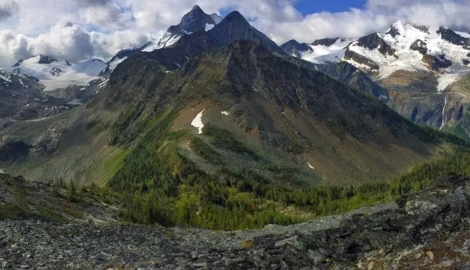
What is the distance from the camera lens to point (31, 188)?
10012cm

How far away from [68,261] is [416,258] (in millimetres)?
27270

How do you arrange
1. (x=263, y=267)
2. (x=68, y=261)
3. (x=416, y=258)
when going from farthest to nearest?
(x=68, y=261), (x=263, y=267), (x=416, y=258)

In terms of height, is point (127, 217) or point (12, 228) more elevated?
point (12, 228)

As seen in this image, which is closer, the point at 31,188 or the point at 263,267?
the point at 263,267

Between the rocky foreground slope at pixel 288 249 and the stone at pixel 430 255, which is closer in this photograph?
the stone at pixel 430 255

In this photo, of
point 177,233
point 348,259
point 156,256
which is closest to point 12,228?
point 156,256

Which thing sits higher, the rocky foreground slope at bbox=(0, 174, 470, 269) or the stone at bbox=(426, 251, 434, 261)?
the stone at bbox=(426, 251, 434, 261)

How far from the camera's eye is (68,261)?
132 ft

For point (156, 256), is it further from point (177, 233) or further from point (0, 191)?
point (0, 191)

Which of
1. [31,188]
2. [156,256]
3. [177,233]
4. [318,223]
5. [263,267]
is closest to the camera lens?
[263,267]

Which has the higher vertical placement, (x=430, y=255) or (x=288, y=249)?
(x=430, y=255)

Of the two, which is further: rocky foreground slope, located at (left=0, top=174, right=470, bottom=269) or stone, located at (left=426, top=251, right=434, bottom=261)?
rocky foreground slope, located at (left=0, top=174, right=470, bottom=269)

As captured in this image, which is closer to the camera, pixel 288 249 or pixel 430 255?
pixel 430 255

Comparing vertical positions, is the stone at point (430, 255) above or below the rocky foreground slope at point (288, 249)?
above
